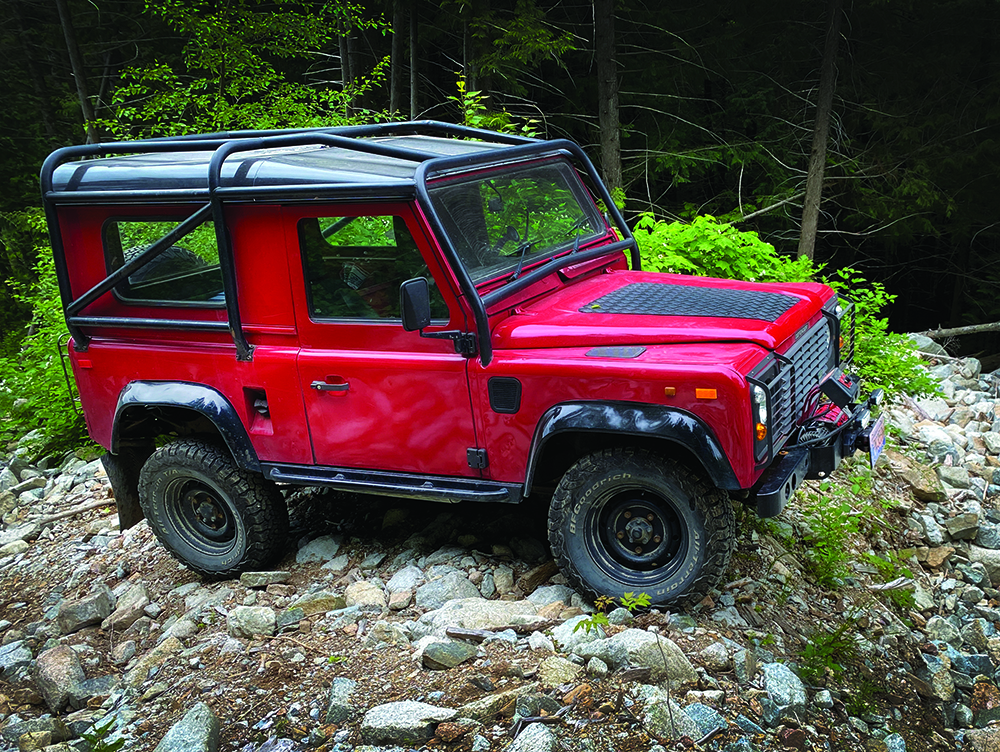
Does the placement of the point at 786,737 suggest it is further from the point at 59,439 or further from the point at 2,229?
the point at 2,229

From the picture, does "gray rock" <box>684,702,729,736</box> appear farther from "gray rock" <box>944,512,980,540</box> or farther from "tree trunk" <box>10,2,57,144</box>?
"tree trunk" <box>10,2,57,144</box>

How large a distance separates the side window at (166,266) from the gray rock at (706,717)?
323 centimetres

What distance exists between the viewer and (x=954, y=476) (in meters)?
6.77

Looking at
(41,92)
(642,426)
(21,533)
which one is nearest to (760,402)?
(642,426)

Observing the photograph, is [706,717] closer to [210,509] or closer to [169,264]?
[210,509]

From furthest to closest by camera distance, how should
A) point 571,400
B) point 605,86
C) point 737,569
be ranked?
point 605,86 < point 737,569 < point 571,400

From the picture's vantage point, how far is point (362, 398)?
4559 millimetres

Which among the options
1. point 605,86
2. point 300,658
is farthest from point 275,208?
point 605,86

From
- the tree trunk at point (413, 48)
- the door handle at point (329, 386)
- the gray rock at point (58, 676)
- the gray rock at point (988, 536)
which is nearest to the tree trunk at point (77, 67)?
the tree trunk at point (413, 48)

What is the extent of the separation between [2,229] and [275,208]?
51.7ft

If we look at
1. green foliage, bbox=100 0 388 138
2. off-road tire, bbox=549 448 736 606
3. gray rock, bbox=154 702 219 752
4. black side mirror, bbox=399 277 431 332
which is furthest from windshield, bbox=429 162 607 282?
green foliage, bbox=100 0 388 138

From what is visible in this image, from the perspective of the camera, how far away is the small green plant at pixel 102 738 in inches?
144

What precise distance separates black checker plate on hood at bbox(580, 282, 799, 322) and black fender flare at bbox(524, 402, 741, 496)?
0.66 m

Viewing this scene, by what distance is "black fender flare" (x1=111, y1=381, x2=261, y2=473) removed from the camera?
487 centimetres
